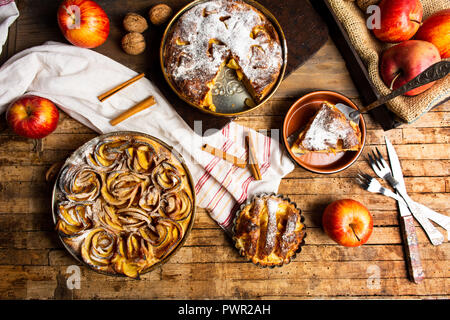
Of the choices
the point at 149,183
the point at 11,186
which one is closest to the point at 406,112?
the point at 149,183

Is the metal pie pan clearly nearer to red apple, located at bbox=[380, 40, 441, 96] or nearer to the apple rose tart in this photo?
the apple rose tart

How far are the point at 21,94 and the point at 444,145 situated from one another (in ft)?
11.3

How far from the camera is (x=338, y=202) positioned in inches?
96.0

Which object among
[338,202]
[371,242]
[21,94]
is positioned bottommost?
[371,242]

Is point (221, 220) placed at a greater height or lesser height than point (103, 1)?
lesser

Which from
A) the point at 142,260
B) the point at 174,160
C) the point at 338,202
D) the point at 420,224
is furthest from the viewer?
the point at 420,224

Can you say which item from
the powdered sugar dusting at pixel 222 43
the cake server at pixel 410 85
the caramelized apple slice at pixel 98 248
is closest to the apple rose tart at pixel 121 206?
the caramelized apple slice at pixel 98 248

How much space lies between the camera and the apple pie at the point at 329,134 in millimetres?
2367

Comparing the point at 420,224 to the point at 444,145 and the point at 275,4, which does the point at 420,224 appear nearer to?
the point at 444,145

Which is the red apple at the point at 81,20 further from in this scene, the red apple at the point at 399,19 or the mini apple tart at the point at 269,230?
the red apple at the point at 399,19

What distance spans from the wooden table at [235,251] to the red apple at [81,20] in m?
0.20

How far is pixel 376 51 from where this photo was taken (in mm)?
2500

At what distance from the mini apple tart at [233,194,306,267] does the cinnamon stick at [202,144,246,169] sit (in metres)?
0.30

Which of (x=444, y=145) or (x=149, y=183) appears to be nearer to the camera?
(x=149, y=183)
